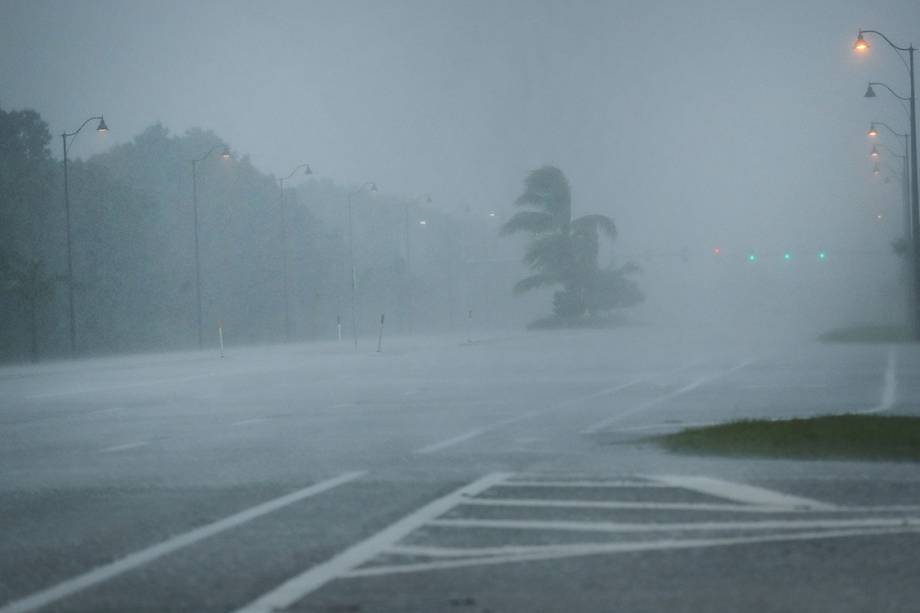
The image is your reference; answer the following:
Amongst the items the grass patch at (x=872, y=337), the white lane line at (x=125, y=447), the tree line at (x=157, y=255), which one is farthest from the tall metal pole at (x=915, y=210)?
the white lane line at (x=125, y=447)

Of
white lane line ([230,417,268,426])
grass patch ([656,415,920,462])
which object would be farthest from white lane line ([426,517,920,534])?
white lane line ([230,417,268,426])

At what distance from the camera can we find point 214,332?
282 ft

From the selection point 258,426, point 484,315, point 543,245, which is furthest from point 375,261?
point 258,426

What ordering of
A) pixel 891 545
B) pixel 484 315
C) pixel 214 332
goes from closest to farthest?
1. pixel 891 545
2. pixel 214 332
3. pixel 484 315

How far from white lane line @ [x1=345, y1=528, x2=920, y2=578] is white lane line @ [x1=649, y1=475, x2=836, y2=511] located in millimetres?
1078

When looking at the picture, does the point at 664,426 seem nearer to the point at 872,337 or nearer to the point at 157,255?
the point at 872,337

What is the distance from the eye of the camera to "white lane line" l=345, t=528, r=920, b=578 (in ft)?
25.6

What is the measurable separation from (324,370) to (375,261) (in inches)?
4034

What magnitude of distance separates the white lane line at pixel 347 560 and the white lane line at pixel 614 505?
0.95ft

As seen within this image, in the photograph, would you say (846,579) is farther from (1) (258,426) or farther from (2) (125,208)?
(2) (125,208)

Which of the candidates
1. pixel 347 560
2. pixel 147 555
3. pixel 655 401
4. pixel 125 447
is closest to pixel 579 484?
pixel 347 560

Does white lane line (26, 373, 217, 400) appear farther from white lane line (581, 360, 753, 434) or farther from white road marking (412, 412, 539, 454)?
white road marking (412, 412, 539, 454)

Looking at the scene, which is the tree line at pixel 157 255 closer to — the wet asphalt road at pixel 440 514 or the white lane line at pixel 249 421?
the white lane line at pixel 249 421

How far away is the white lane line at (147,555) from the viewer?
23.6 feet
